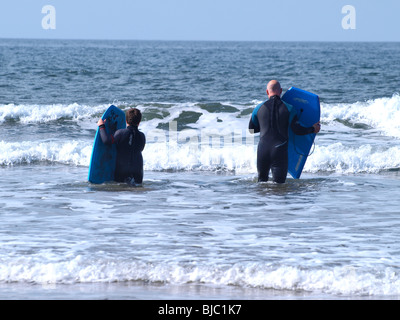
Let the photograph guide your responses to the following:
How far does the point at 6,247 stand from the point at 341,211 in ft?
12.5

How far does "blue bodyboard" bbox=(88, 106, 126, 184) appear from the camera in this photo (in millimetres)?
9297

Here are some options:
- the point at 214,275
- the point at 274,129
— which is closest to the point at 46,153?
the point at 274,129

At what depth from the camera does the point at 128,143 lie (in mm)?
9047

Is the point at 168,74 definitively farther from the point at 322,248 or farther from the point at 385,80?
the point at 322,248

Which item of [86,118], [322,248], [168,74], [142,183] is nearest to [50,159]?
[142,183]

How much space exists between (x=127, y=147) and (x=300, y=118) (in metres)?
2.60

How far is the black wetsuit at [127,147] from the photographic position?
9.03 m

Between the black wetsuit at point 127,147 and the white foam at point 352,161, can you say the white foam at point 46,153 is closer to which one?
the black wetsuit at point 127,147

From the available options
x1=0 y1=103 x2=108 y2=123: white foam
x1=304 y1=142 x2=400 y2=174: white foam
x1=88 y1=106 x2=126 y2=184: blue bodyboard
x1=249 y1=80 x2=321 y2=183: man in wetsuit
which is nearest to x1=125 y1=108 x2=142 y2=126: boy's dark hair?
x1=88 y1=106 x2=126 y2=184: blue bodyboard

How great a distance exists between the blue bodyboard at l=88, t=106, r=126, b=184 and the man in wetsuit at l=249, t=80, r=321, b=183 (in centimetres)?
192

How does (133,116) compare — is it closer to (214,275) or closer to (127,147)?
(127,147)

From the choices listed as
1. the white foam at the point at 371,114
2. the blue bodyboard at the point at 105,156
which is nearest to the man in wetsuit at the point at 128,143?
the blue bodyboard at the point at 105,156

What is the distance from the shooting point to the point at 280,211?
309 inches

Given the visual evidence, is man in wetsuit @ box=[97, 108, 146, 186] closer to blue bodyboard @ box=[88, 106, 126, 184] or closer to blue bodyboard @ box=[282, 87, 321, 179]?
blue bodyboard @ box=[88, 106, 126, 184]
